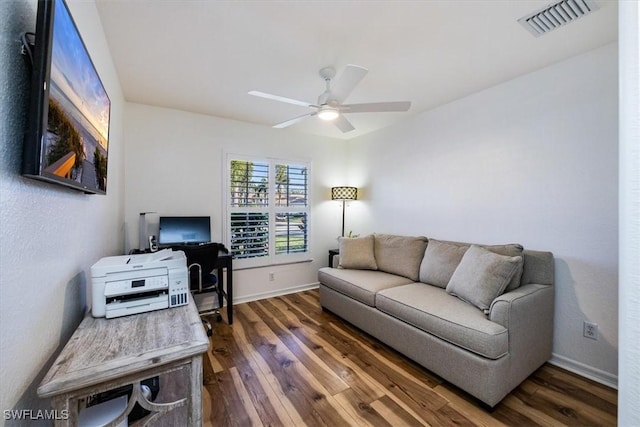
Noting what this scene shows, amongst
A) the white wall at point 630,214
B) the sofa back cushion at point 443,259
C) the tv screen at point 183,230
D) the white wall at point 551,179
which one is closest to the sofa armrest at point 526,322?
the white wall at point 551,179

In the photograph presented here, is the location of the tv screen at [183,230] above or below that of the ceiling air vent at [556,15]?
below

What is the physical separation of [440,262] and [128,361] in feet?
8.35

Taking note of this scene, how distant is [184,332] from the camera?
3.80ft

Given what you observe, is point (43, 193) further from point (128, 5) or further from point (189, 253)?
point (189, 253)

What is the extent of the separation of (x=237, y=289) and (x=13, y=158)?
120 inches

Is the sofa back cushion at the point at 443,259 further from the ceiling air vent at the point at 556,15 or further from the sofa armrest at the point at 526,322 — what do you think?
the ceiling air vent at the point at 556,15

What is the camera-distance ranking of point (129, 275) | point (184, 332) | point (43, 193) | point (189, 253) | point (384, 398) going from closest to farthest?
point (43, 193) < point (184, 332) < point (129, 275) < point (384, 398) < point (189, 253)

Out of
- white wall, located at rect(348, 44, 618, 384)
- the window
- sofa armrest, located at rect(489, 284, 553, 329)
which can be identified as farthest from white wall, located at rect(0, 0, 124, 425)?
white wall, located at rect(348, 44, 618, 384)

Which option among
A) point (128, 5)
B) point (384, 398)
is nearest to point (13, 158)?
point (128, 5)

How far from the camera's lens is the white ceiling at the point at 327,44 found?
158cm

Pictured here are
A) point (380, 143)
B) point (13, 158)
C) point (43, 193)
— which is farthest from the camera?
point (380, 143)

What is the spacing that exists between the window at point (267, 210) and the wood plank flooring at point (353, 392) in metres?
1.35

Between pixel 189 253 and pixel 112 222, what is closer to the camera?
pixel 112 222

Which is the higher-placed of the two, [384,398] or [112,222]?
[112,222]
